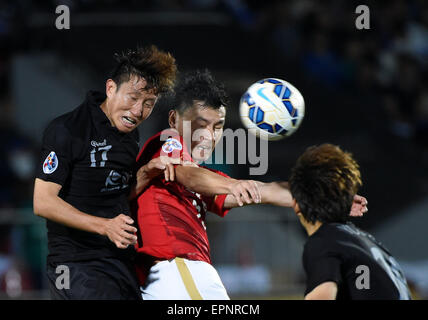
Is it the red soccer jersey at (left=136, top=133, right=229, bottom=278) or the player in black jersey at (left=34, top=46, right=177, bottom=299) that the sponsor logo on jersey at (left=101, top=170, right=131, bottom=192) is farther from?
the red soccer jersey at (left=136, top=133, right=229, bottom=278)

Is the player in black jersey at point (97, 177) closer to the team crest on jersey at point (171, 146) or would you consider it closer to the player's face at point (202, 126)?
the team crest on jersey at point (171, 146)

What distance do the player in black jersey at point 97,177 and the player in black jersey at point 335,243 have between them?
1.05 m

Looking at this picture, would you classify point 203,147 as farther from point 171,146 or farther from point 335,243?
point 335,243

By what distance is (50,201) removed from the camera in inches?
152

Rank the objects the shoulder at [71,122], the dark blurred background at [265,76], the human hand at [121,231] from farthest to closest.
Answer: the dark blurred background at [265,76], the shoulder at [71,122], the human hand at [121,231]

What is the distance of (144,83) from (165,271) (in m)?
1.20

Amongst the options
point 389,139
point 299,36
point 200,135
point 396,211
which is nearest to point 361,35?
point 299,36

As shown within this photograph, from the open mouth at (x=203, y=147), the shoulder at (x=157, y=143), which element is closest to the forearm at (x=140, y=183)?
the shoulder at (x=157, y=143)

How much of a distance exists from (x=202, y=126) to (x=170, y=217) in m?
0.65

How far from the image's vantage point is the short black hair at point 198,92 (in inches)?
178
